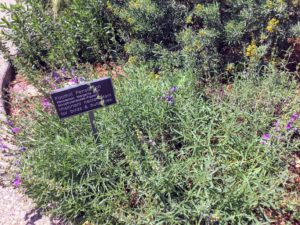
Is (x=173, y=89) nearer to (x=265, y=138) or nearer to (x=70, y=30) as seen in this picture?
(x=265, y=138)

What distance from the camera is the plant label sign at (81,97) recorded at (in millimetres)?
2307

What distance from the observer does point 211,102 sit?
10.1 feet

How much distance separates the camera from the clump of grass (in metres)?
2.21

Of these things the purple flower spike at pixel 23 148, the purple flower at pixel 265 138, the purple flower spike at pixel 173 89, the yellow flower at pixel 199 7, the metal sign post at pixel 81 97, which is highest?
the yellow flower at pixel 199 7

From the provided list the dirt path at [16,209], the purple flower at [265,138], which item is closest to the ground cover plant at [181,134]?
the purple flower at [265,138]

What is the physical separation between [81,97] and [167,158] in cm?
78

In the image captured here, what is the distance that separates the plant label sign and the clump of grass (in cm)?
29

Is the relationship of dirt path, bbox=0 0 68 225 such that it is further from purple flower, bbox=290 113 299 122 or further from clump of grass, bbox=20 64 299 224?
purple flower, bbox=290 113 299 122

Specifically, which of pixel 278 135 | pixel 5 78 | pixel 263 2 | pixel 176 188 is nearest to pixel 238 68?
pixel 263 2

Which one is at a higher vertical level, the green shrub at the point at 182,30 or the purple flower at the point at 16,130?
the green shrub at the point at 182,30

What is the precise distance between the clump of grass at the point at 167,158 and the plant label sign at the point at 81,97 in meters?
0.29

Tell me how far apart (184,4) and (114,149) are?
6.26 ft

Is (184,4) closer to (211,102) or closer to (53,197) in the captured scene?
(211,102)

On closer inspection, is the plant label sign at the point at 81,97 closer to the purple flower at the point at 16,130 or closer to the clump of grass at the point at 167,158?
the clump of grass at the point at 167,158
